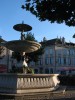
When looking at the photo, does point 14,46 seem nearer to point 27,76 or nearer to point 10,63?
point 27,76

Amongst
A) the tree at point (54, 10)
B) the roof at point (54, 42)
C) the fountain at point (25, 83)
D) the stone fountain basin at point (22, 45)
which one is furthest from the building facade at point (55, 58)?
the tree at point (54, 10)

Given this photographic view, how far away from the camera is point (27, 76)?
49.5ft

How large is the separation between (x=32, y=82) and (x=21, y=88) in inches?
33.4

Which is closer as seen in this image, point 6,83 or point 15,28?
point 6,83

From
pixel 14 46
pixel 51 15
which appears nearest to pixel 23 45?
pixel 14 46

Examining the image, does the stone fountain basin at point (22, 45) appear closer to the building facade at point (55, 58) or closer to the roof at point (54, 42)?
the building facade at point (55, 58)

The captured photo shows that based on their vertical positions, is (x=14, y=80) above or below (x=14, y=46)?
below

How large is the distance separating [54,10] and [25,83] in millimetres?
5159

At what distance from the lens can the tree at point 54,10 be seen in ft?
36.7

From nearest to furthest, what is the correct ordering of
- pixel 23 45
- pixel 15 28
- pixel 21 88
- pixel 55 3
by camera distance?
pixel 55 3
pixel 21 88
pixel 23 45
pixel 15 28

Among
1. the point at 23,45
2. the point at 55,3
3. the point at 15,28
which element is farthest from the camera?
the point at 15,28

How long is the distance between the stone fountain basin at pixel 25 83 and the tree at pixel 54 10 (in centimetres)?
431

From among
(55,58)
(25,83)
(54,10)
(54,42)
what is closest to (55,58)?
(55,58)

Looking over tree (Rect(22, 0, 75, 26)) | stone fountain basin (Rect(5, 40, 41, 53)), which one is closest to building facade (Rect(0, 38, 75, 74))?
stone fountain basin (Rect(5, 40, 41, 53))
